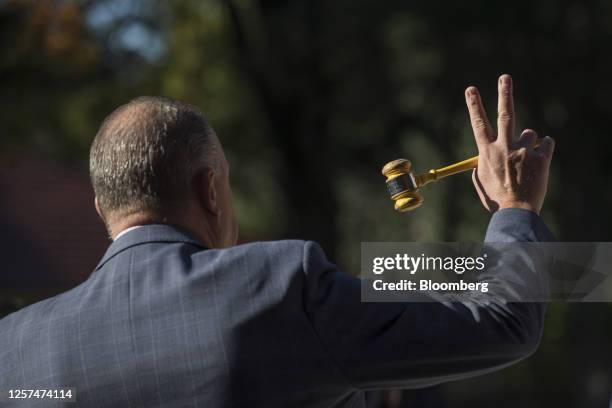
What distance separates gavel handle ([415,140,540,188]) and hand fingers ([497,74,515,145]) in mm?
64

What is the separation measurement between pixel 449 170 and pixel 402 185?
0.39ft

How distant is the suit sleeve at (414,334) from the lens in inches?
66.4

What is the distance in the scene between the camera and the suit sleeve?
1.69 meters

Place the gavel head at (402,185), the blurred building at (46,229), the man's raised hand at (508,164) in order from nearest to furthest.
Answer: the man's raised hand at (508,164) < the gavel head at (402,185) < the blurred building at (46,229)

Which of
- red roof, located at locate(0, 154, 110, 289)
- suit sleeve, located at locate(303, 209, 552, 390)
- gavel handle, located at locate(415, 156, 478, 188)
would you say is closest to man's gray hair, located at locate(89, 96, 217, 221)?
suit sleeve, located at locate(303, 209, 552, 390)

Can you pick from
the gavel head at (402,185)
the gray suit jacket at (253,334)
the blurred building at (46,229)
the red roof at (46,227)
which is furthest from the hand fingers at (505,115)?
the red roof at (46,227)

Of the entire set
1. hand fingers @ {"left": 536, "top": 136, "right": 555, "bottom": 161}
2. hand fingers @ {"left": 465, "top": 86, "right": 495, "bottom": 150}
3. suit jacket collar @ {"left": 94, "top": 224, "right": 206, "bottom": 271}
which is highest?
hand fingers @ {"left": 465, "top": 86, "right": 495, "bottom": 150}

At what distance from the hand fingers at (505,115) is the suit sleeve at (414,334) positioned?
32cm

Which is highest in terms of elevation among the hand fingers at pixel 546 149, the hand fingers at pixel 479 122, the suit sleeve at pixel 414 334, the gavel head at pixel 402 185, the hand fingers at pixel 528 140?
the hand fingers at pixel 479 122

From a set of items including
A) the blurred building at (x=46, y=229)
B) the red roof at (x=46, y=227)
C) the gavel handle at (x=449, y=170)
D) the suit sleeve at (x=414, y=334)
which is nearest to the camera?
the suit sleeve at (x=414, y=334)

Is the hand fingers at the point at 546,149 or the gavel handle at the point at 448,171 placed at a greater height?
the hand fingers at the point at 546,149

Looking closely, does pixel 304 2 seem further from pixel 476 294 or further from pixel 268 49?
pixel 476 294

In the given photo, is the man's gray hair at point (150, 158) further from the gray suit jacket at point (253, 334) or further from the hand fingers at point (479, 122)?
the hand fingers at point (479, 122)

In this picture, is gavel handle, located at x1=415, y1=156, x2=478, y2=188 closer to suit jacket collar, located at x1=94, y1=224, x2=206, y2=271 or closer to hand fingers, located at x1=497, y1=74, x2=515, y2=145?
hand fingers, located at x1=497, y1=74, x2=515, y2=145
